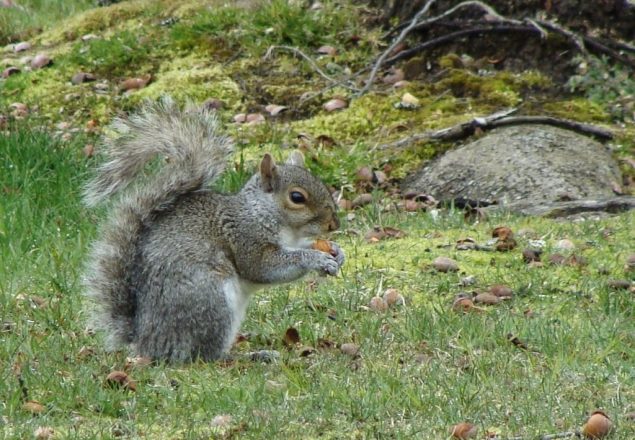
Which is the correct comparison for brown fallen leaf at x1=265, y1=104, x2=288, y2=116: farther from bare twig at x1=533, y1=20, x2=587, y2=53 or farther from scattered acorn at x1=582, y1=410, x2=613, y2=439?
scattered acorn at x1=582, y1=410, x2=613, y2=439

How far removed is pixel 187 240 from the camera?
427 centimetres

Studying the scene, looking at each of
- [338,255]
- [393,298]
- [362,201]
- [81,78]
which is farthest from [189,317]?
[81,78]

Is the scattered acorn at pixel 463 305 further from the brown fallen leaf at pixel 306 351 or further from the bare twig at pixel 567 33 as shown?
the bare twig at pixel 567 33

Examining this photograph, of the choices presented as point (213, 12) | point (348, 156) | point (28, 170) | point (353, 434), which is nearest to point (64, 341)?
point (353, 434)

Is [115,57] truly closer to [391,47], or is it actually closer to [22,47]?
[22,47]

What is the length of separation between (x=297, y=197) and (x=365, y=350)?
0.66 meters

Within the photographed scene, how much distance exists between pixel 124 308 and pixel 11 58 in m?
5.01

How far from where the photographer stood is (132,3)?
9273mm

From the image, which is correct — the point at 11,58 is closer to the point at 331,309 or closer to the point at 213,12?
the point at 213,12

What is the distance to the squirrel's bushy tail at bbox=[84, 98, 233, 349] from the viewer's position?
429 centimetres

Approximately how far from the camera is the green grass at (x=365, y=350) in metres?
3.51

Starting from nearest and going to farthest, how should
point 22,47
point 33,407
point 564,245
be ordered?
point 33,407, point 564,245, point 22,47

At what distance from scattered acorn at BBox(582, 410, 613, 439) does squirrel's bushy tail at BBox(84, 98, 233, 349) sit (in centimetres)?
166

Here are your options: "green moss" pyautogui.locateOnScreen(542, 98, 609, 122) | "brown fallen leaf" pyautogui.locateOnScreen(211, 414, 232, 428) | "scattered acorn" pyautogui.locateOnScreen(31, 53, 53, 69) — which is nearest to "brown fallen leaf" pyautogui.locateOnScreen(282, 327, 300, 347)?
"brown fallen leaf" pyautogui.locateOnScreen(211, 414, 232, 428)
